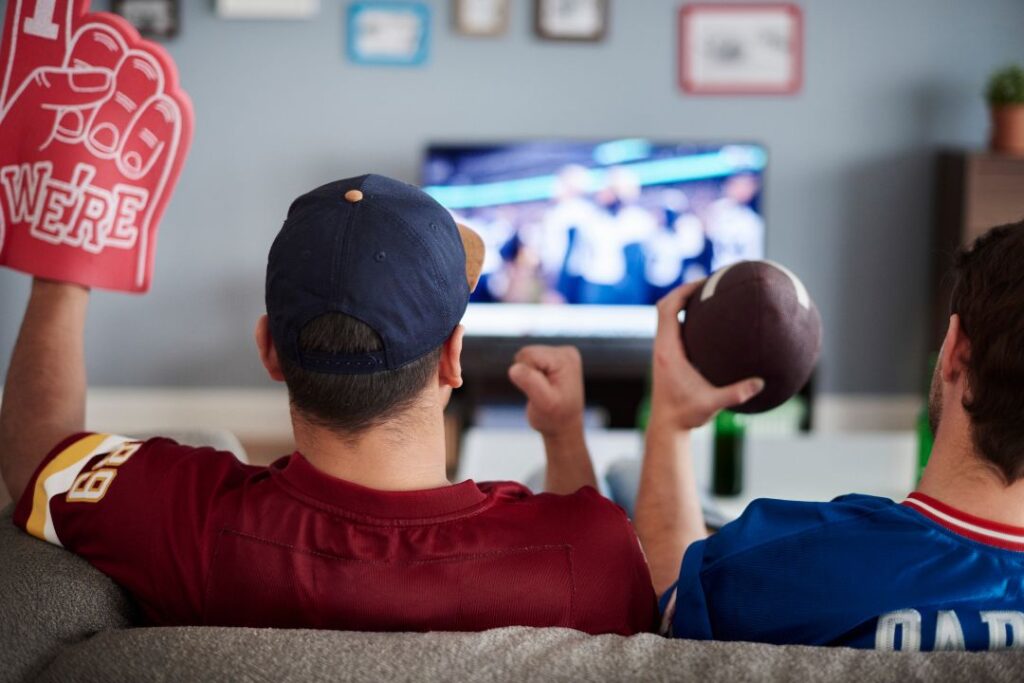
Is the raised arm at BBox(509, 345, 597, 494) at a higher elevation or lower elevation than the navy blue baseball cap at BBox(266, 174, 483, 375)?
lower

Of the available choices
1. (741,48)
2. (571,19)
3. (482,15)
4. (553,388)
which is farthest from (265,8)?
(553,388)

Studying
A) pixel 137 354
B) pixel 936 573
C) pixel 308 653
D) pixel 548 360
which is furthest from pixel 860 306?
pixel 308 653

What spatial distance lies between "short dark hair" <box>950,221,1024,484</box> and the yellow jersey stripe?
807mm

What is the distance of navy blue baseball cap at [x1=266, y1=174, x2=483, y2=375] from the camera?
0.84 meters

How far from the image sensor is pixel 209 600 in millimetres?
852

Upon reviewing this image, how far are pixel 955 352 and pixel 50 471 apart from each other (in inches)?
33.2

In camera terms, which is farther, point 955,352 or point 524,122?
point 524,122

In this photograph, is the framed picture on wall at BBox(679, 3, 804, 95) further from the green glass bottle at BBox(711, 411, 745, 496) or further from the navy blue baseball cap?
the navy blue baseball cap

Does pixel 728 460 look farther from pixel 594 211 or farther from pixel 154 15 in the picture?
pixel 154 15

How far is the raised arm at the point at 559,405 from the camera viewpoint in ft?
4.07

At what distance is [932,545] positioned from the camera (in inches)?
31.8

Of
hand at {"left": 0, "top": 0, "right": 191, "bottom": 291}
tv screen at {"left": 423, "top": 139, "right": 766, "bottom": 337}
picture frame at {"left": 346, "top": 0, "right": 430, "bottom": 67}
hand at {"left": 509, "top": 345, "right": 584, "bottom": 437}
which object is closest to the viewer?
hand at {"left": 0, "top": 0, "right": 191, "bottom": 291}

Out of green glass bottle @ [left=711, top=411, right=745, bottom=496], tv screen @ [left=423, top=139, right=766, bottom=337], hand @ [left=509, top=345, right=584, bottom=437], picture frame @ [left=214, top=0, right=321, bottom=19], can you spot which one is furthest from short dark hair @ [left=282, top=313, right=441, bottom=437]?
picture frame @ [left=214, top=0, right=321, bottom=19]

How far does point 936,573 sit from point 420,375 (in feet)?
1.51
